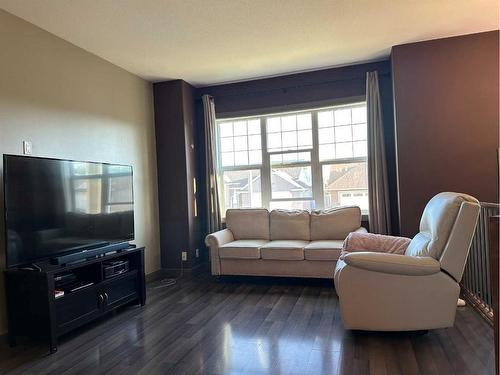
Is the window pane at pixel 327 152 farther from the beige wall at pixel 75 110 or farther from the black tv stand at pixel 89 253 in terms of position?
the black tv stand at pixel 89 253

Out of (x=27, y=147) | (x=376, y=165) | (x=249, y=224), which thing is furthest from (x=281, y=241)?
(x=27, y=147)

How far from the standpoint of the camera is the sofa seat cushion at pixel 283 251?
151 inches

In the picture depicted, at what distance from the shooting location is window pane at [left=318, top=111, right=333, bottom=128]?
15.5ft

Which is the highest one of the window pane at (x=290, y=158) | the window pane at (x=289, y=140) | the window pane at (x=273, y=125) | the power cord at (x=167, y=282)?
the window pane at (x=273, y=125)

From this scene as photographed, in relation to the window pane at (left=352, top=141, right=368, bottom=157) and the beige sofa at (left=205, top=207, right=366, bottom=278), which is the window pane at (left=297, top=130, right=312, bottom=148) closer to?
the window pane at (left=352, top=141, right=368, bottom=157)

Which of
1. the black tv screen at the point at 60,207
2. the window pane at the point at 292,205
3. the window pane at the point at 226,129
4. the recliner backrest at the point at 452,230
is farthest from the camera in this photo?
the window pane at the point at 226,129

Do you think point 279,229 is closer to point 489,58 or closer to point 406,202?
point 406,202

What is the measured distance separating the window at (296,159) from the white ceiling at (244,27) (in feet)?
2.79

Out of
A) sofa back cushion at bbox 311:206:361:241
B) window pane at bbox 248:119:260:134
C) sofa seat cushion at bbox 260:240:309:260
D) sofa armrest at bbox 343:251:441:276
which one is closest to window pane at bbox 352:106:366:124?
sofa back cushion at bbox 311:206:361:241

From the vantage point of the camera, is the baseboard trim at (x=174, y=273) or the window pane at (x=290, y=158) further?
the window pane at (x=290, y=158)

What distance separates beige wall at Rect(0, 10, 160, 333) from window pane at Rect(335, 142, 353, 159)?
8.21 feet

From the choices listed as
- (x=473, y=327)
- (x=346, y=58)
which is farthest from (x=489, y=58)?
(x=473, y=327)

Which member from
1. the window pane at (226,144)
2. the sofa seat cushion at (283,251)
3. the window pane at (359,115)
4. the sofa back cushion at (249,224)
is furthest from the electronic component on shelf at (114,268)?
the window pane at (359,115)

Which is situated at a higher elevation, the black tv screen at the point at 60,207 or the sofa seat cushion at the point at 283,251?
the black tv screen at the point at 60,207
